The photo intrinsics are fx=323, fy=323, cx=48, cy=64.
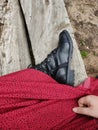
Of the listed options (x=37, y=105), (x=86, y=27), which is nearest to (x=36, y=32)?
(x=86, y=27)

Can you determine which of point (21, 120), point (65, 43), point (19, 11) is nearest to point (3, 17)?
point (19, 11)

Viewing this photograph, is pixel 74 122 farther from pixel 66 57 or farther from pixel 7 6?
pixel 7 6

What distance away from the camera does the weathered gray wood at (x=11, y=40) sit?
98.5 inches

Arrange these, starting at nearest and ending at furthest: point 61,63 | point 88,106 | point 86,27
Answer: point 88,106
point 61,63
point 86,27

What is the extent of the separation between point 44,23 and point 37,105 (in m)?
1.05

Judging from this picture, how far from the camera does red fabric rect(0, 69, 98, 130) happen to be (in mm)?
1968

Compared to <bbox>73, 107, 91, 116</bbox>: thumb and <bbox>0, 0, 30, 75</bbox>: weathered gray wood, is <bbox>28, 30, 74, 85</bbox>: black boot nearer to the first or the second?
<bbox>0, 0, 30, 75</bbox>: weathered gray wood

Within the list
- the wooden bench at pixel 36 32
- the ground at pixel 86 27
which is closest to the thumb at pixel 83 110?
the wooden bench at pixel 36 32

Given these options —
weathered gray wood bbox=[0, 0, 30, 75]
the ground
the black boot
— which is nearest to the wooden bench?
weathered gray wood bbox=[0, 0, 30, 75]

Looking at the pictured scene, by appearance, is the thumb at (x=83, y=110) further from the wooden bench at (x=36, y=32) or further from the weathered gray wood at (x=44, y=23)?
the weathered gray wood at (x=44, y=23)

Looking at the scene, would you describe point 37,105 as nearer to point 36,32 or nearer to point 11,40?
point 11,40

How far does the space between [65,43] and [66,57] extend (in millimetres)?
139

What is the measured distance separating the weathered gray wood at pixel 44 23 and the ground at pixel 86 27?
0.39 meters

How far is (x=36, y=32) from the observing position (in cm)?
287
